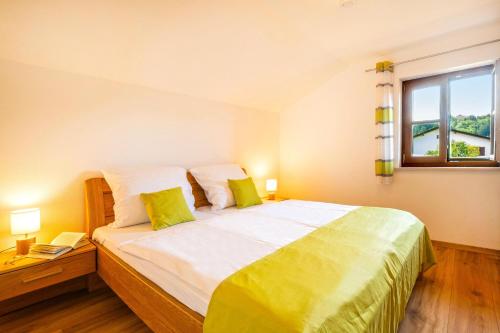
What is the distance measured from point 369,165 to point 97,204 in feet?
10.1

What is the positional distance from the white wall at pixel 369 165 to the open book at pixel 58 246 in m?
2.93

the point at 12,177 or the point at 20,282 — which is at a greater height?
the point at 12,177

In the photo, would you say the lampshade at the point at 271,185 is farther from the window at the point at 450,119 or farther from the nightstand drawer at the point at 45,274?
the nightstand drawer at the point at 45,274

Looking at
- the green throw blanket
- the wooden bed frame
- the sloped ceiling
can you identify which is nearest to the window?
the sloped ceiling

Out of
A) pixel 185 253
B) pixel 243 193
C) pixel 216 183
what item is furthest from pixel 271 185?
pixel 185 253

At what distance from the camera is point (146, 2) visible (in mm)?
1673

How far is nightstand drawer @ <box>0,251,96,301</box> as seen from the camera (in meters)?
1.49

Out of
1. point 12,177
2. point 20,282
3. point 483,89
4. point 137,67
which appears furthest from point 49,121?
point 483,89

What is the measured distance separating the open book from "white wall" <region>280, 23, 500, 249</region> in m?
2.93

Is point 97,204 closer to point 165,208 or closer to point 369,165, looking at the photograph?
point 165,208

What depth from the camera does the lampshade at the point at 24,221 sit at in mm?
1674

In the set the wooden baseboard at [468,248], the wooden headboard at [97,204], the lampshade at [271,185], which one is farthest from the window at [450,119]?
the wooden headboard at [97,204]

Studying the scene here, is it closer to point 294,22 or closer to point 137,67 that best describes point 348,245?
point 294,22

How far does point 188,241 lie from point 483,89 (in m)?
3.32
